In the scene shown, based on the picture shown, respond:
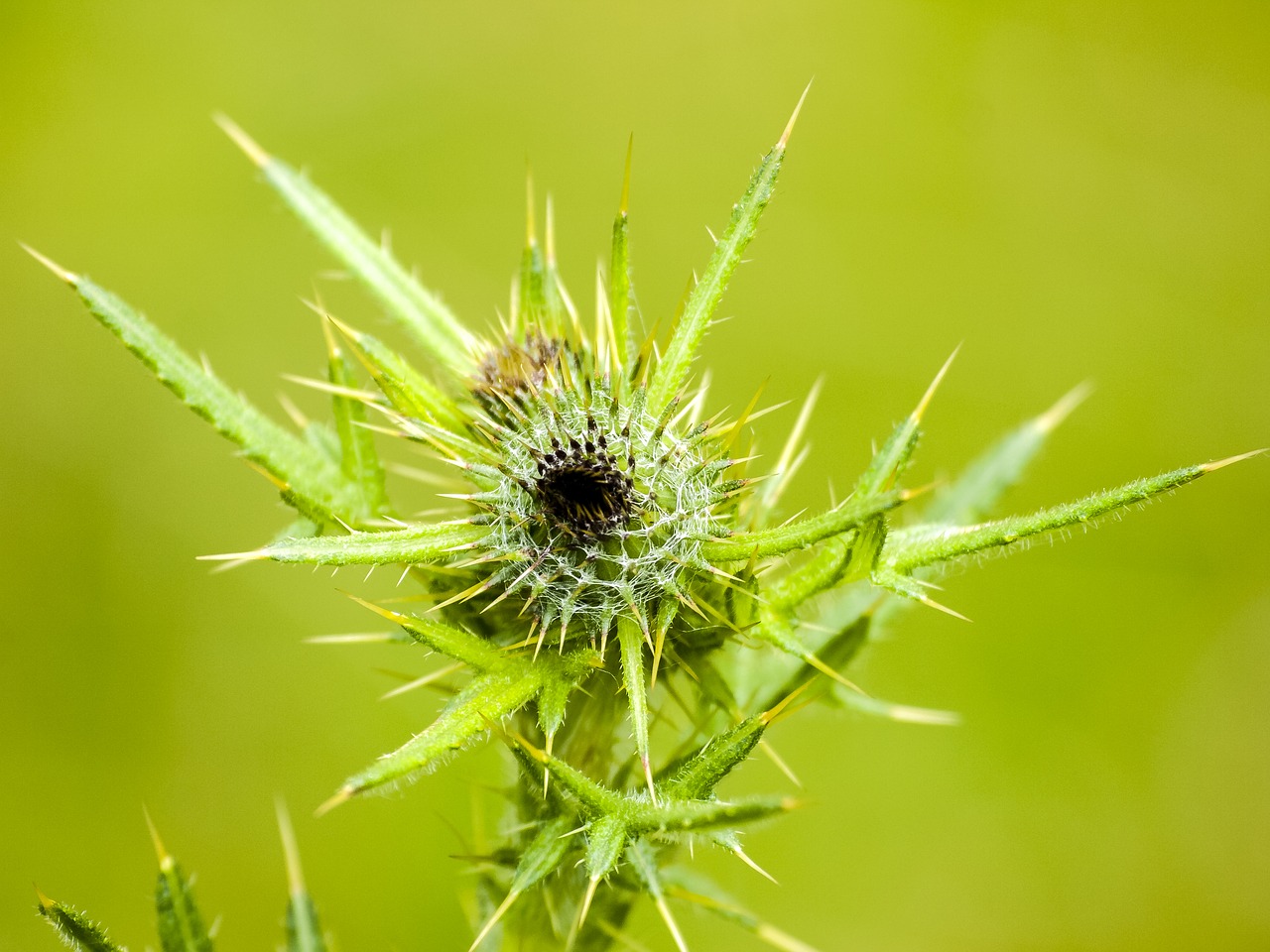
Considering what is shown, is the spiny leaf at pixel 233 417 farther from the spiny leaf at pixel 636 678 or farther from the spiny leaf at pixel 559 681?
the spiny leaf at pixel 636 678

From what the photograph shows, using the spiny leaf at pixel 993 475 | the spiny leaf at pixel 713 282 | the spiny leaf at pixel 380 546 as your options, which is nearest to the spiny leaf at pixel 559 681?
the spiny leaf at pixel 380 546

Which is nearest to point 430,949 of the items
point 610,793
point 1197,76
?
point 610,793

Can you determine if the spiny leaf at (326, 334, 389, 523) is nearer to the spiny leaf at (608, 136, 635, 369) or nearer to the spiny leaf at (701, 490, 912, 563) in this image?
the spiny leaf at (608, 136, 635, 369)

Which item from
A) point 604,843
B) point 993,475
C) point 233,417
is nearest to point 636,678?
point 604,843

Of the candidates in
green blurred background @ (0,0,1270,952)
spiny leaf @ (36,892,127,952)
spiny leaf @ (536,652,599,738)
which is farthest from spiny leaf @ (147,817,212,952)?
green blurred background @ (0,0,1270,952)

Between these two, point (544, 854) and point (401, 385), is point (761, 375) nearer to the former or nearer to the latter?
point (401, 385)

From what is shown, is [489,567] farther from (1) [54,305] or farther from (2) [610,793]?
(1) [54,305]

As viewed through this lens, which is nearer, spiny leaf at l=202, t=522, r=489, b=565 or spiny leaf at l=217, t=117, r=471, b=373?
spiny leaf at l=202, t=522, r=489, b=565
